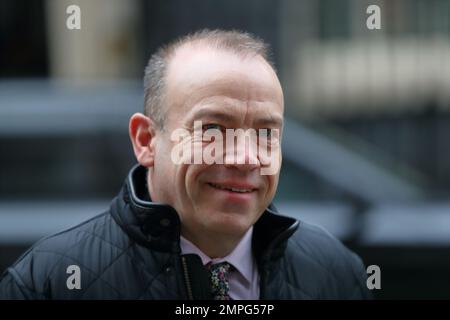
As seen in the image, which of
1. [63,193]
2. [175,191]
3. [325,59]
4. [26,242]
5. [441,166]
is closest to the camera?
[175,191]

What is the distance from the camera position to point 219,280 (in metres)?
2.26

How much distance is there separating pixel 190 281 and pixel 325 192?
3817 millimetres

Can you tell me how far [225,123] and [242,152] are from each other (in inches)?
3.0

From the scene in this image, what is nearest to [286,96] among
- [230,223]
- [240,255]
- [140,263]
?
[240,255]

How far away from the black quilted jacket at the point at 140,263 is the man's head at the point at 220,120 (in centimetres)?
8

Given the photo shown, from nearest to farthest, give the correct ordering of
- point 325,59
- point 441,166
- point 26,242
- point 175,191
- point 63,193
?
point 175,191 → point 26,242 → point 63,193 → point 441,166 → point 325,59

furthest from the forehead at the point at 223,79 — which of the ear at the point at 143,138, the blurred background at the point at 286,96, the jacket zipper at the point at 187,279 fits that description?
the blurred background at the point at 286,96

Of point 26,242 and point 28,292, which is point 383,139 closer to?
point 26,242

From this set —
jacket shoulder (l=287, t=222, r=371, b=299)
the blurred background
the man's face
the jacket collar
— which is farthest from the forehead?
the blurred background

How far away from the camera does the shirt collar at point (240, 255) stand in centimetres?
227

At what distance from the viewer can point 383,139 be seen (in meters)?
10.2

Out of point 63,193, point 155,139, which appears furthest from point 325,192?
point 155,139

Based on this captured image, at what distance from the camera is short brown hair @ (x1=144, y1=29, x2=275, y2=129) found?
86.0 inches

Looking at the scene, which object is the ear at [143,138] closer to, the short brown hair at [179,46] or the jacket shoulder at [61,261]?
the short brown hair at [179,46]
